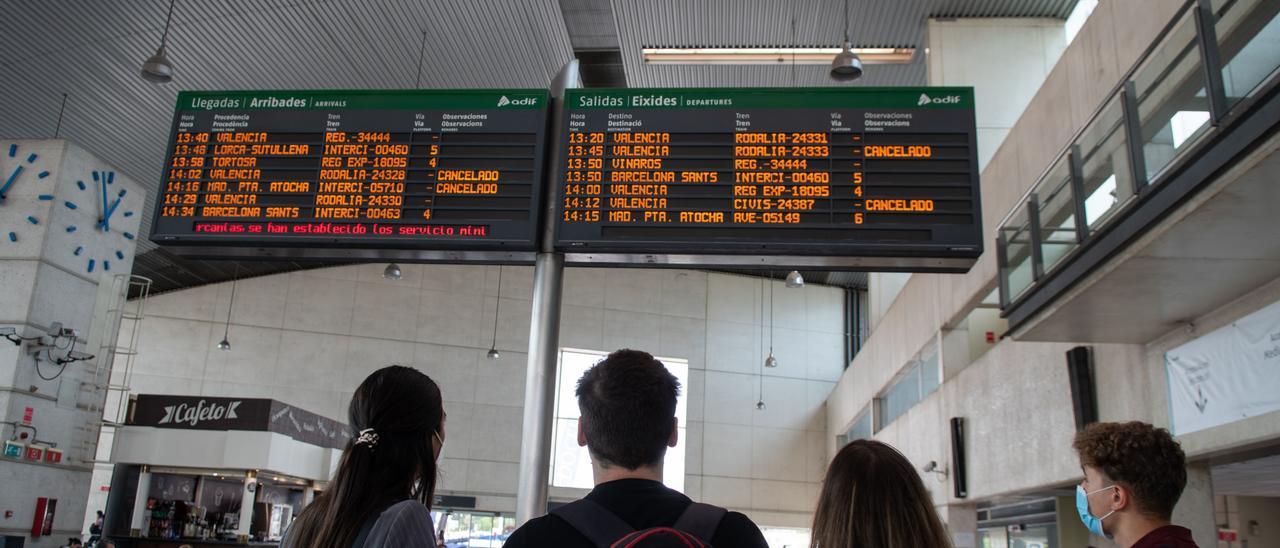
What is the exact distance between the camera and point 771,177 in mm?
6203

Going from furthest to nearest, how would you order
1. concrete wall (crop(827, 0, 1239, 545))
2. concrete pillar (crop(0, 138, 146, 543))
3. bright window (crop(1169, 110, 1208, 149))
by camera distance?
concrete pillar (crop(0, 138, 146, 543)) → concrete wall (crop(827, 0, 1239, 545)) → bright window (crop(1169, 110, 1208, 149))

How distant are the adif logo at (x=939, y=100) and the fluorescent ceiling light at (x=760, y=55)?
9.42m

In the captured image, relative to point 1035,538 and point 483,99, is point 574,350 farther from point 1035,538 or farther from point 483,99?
point 483,99

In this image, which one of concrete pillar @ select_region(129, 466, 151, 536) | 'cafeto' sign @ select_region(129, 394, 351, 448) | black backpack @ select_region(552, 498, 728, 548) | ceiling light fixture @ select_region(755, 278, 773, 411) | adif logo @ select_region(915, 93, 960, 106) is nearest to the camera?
black backpack @ select_region(552, 498, 728, 548)

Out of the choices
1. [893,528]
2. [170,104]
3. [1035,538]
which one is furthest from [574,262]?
[170,104]

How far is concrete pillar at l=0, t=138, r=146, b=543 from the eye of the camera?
36.8 feet

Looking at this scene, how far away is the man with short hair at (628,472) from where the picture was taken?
191cm

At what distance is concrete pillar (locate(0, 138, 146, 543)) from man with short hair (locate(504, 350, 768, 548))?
11532mm

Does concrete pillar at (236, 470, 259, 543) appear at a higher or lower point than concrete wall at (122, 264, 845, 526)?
lower

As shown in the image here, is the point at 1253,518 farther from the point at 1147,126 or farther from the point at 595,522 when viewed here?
the point at 595,522

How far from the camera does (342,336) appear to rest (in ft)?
85.7

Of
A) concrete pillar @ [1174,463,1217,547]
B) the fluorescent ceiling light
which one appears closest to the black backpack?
concrete pillar @ [1174,463,1217,547]

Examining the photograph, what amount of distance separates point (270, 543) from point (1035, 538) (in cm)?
1245

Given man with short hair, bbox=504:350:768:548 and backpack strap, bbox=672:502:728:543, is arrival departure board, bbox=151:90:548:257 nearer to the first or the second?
man with short hair, bbox=504:350:768:548
